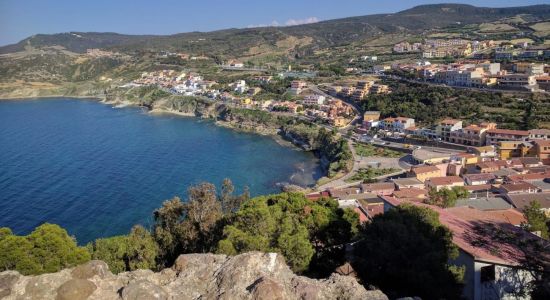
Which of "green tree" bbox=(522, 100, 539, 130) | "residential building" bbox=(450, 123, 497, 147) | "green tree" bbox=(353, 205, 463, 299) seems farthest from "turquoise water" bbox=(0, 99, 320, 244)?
"green tree" bbox=(522, 100, 539, 130)

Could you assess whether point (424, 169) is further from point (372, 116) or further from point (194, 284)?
point (194, 284)

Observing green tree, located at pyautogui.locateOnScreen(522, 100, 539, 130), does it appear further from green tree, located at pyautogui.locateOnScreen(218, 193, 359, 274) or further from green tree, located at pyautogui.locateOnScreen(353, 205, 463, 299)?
green tree, located at pyautogui.locateOnScreen(353, 205, 463, 299)

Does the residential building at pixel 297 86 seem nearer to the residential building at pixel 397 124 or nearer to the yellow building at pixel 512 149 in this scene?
the residential building at pixel 397 124

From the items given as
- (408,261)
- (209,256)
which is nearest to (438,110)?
(408,261)

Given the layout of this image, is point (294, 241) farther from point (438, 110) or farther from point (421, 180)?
point (438, 110)

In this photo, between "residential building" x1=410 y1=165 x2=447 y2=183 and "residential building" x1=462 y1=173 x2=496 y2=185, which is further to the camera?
"residential building" x1=410 y1=165 x2=447 y2=183
